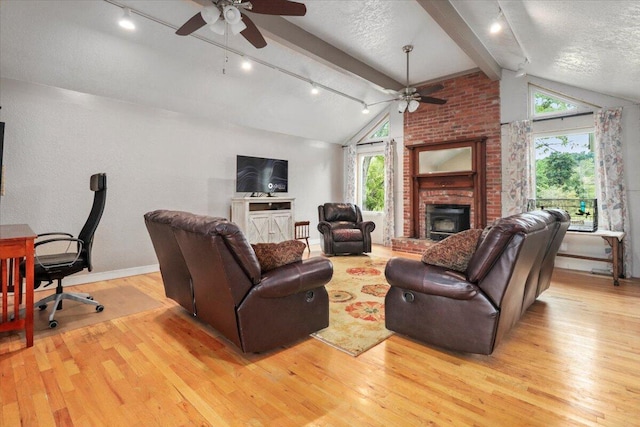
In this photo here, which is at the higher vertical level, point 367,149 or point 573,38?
point 573,38

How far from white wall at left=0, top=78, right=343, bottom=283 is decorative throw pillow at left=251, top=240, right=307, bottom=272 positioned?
3176mm

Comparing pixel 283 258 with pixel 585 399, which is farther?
pixel 283 258

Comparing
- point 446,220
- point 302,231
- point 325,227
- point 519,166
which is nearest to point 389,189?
point 446,220

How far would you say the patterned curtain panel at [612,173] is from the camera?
13.9 feet

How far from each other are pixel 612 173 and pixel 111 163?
7.05 meters

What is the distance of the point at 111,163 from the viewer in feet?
13.9

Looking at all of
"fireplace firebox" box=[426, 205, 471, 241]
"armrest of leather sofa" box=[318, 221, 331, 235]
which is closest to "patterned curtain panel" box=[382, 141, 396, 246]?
"fireplace firebox" box=[426, 205, 471, 241]

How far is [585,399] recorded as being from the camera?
1.72 m

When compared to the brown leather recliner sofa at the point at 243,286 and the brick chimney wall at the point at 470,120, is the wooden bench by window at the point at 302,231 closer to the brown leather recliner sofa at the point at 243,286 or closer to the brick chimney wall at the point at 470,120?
the brick chimney wall at the point at 470,120

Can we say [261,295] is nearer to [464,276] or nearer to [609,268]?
[464,276]

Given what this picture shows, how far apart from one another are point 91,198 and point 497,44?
6033 mm

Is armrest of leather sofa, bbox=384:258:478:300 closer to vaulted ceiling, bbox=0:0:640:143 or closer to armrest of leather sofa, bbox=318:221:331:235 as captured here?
vaulted ceiling, bbox=0:0:640:143

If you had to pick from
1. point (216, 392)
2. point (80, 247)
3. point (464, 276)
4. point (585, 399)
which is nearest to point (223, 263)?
point (216, 392)

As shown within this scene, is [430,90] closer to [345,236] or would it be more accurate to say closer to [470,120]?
[470,120]
